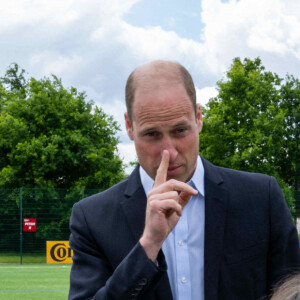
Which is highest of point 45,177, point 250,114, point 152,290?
point 250,114

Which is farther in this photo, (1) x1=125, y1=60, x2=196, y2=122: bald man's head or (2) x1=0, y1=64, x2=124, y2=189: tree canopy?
(2) x1=0, y1=64, x2=124, y2=189: tree canopy

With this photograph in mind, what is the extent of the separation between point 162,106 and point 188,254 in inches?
27.3

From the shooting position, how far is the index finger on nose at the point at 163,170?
2146 millimetres

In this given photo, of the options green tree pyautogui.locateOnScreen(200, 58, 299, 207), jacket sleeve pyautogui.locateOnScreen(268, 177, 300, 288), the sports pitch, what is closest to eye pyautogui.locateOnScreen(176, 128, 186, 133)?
jacket sleeve pyautogui.locateOnScreen(268, 177, 300, 288)

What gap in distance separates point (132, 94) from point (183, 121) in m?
0.26

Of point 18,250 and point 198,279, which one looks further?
point 18,250

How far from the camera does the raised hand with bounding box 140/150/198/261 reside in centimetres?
203

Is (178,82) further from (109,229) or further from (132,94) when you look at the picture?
(109,229)

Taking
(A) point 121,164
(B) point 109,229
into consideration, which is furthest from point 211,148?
(B) point 109,229

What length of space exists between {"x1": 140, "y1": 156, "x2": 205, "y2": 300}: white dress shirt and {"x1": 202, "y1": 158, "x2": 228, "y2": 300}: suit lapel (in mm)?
50

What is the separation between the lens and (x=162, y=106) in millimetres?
2203

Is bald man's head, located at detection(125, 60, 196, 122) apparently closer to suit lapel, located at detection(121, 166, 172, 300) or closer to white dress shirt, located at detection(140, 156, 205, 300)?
suit lapel, located at detection(121, 166, 172, 300)

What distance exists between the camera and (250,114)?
37.1m

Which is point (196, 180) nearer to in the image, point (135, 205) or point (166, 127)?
point (135, 205)
